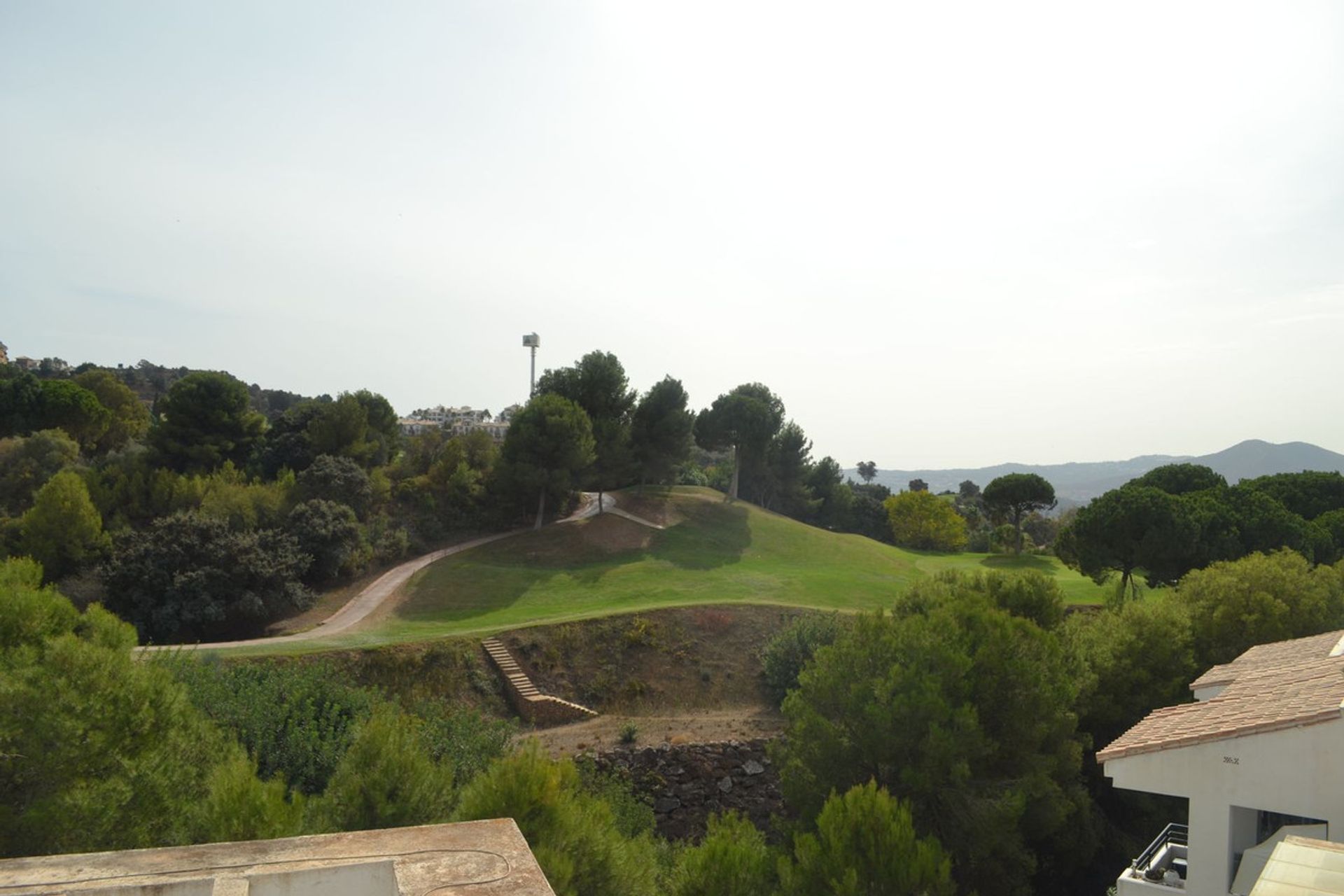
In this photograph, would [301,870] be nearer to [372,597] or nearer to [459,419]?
[372,597]

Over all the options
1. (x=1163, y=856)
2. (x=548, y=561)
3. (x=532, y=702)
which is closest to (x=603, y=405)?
(x=548, y=561)

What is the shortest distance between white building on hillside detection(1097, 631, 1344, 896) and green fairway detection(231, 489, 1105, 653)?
18.5 m

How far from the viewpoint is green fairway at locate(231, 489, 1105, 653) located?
28.8 meters

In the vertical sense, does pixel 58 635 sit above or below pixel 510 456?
below

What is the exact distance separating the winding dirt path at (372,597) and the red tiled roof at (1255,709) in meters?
18.1

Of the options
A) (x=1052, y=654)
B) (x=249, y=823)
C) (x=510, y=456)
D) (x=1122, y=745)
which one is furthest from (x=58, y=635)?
(x=510, y=456)

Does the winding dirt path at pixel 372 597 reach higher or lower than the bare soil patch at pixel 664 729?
higher

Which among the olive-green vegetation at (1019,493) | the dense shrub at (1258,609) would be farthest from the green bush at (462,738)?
the olive-green vegetation at (1019,493)

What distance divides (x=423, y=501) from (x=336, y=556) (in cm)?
752

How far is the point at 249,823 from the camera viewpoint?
9922 mm

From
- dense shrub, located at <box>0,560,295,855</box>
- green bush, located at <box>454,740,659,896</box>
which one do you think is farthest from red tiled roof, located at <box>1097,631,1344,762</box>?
dense shrub, located at <box>0,560,295,855</box>

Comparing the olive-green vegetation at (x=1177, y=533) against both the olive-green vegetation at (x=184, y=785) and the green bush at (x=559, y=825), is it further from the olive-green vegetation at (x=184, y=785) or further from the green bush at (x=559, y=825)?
the olive-green vegetation at (x=184, y=785)

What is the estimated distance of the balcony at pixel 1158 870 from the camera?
9.12 m

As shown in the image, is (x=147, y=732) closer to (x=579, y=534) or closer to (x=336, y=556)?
(x=336, y=556)
